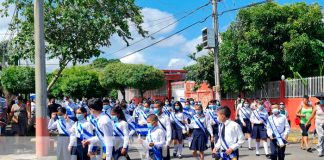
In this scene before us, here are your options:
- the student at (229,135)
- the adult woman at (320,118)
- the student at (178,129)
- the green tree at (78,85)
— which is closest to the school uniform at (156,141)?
the student at (229,135)

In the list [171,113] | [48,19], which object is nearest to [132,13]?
[48,19]

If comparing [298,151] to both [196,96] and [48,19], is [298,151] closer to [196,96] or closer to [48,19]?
[48,19]

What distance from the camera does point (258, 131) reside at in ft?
50.0

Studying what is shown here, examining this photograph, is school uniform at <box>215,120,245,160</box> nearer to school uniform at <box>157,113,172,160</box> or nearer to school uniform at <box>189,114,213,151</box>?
school uniform at <box>157,113,172,160</box>

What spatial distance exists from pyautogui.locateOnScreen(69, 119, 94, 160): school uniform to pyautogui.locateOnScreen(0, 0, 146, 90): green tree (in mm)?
7894

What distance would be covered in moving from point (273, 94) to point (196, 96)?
1081cm

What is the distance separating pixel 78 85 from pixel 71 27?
131 ft

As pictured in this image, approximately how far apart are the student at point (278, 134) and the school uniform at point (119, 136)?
3660 millimetres

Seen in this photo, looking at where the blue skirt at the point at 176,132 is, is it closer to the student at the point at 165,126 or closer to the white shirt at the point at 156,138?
the student at the point at 165,126

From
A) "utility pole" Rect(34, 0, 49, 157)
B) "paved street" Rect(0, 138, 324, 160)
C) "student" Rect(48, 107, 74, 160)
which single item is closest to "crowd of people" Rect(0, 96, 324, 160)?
"student" Rect(48, 107, 74, 160)

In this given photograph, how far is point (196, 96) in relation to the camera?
35.6 m

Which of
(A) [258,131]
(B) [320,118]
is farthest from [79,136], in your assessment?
(B) [320,118]

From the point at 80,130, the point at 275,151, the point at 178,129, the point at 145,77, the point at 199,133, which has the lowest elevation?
the point at 275,151

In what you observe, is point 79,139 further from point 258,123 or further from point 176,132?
point 258,123
